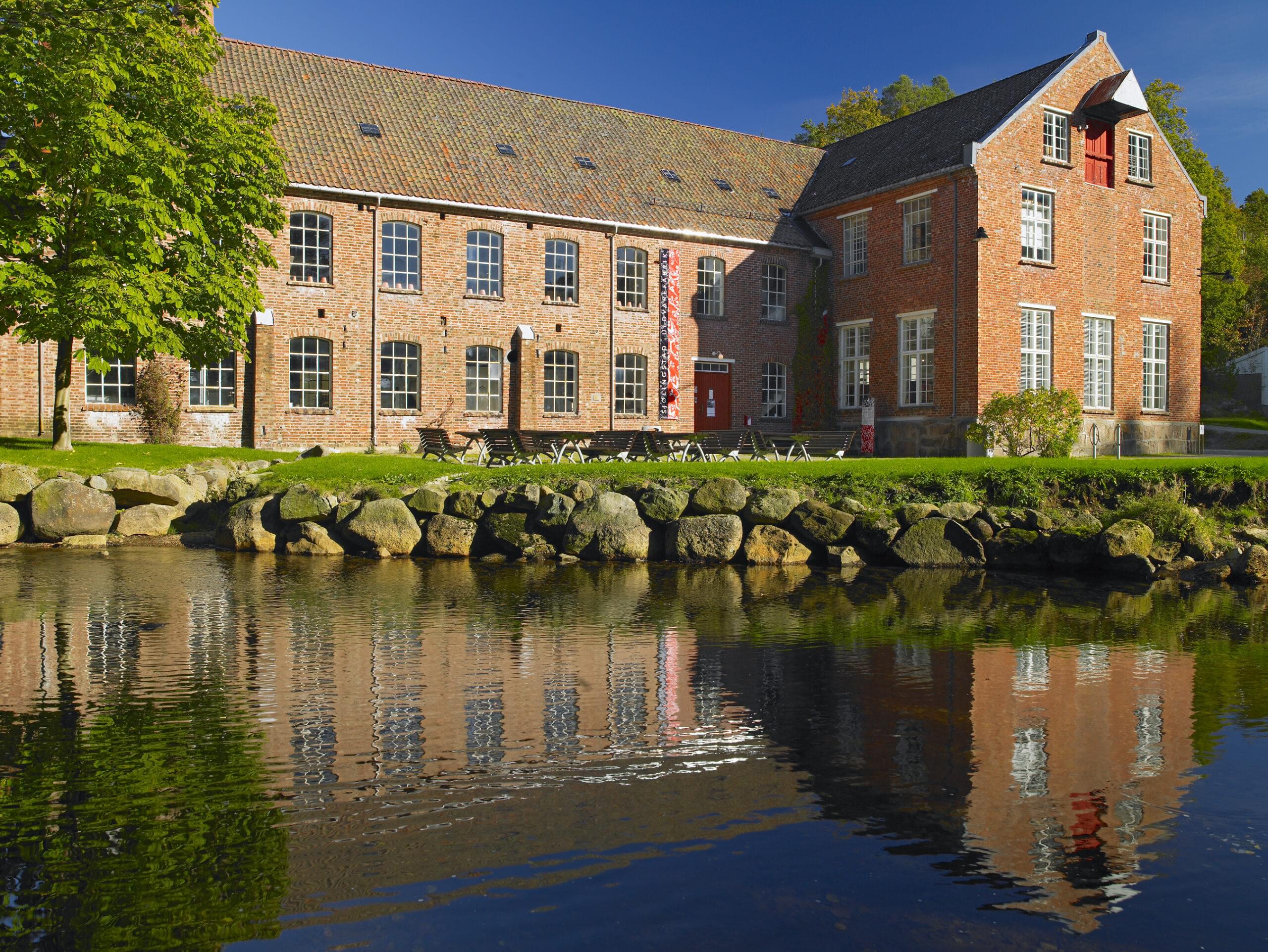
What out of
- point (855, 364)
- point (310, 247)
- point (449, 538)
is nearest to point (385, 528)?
point (449, 538)

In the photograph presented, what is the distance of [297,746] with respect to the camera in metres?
5.52

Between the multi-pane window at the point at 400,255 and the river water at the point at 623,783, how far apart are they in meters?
16.9

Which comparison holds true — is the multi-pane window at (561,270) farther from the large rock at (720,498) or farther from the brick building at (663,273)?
the large rock at (720,498)

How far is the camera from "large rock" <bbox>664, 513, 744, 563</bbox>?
14.2 metres

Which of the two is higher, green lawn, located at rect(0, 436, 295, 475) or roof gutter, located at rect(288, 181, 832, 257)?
roof gutter, located at rect(288, 181, 832, 257)

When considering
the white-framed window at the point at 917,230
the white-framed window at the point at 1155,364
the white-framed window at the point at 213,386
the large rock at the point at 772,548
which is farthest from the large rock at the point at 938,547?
the white-framed window at the point at 1155,364

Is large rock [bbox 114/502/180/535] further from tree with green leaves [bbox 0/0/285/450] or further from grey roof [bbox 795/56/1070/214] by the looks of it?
grey roof [bbox 795/56/1070/214]

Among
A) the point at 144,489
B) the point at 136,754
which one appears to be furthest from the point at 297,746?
the point at 144,489

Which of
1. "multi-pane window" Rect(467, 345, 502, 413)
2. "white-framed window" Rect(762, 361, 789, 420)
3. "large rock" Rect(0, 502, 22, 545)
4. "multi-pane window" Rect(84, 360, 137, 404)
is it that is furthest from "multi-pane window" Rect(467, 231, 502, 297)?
"large rock" Rect(0, 502, 22, 545)

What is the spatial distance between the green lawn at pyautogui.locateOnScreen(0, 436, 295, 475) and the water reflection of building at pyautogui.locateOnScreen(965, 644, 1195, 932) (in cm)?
1501

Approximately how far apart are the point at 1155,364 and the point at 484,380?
18.8m

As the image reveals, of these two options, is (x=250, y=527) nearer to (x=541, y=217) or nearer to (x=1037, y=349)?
(x=541, y=217)

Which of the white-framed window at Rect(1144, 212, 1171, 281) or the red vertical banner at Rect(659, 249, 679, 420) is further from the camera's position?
the white-framed window at Rect(1144, 212, 1171, 281)

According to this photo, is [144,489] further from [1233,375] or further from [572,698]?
[1233,375]
